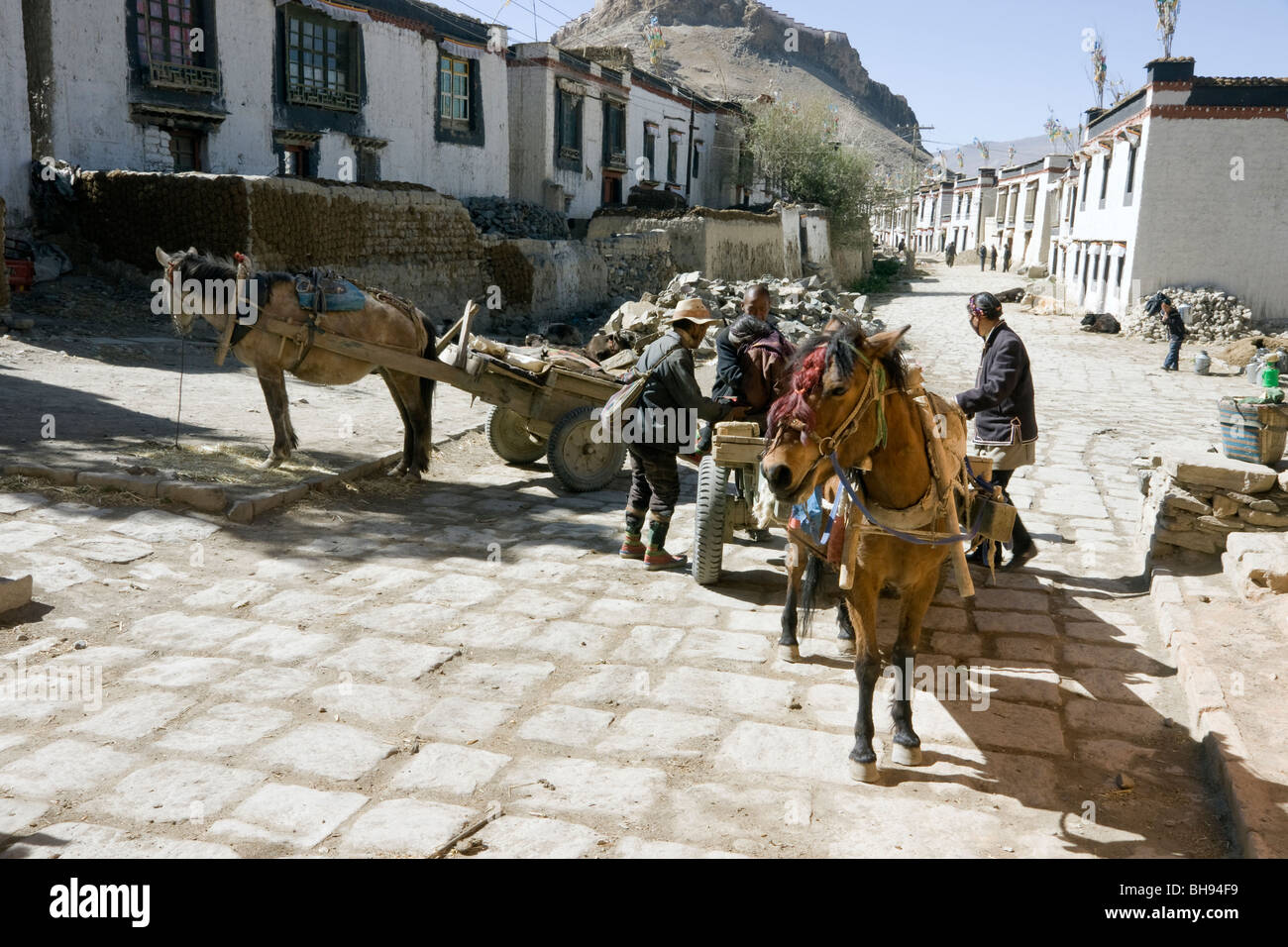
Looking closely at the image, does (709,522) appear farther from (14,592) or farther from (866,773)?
(14,592)

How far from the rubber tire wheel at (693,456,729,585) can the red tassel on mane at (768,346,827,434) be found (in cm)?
230

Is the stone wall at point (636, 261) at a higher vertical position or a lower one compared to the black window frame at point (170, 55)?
lower

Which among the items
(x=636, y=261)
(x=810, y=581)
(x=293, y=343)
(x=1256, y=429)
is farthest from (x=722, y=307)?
(x=810, y=581)

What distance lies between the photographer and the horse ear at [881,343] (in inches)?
154

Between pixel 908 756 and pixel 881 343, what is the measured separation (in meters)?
1.80

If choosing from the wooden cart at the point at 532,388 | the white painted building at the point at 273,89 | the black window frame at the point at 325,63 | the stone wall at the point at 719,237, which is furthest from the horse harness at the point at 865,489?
the black window frame at the point at 325,63

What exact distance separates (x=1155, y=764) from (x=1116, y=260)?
1126 inches

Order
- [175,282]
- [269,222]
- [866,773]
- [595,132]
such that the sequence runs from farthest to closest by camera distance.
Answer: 1. [595,132]
2. [269,222]
3. [175,282]
4. [866,773]

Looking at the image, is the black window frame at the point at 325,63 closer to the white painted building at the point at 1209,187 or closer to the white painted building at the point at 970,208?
the white painted building at the point at 1209,187

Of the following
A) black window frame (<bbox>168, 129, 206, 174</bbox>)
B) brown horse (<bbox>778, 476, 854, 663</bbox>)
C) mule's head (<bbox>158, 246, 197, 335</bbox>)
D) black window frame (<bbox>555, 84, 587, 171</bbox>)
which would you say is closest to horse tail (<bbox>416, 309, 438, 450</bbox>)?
mule's head (<bbox>158, 246, 197, 335</bbox>)

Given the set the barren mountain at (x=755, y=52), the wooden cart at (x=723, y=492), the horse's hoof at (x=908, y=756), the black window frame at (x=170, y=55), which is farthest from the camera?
the barren mountain at (x=755, y=52)

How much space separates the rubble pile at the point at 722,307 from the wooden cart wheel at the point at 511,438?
579 centimetres

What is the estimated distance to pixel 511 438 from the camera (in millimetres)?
9594

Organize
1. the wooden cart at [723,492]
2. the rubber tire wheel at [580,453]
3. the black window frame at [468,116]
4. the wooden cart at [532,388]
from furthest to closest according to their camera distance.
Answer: the black window frame at [468,116] < the rubber tire wheel at [580,453] < the wooden cart at [532,388] < the wooden cart at [723,492]
